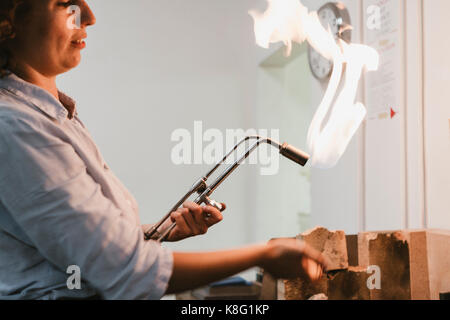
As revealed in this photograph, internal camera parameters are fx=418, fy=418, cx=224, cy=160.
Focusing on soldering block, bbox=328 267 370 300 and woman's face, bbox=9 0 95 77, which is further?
soldering block, bbox=328 267 370 300

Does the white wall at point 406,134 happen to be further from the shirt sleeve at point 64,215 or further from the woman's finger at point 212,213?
the shirt sleeve at point 64,215

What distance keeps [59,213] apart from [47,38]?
1.28 feet

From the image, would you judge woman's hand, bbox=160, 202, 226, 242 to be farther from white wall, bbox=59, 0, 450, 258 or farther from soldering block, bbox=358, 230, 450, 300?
white wall, bbox=59, 0, 450, 258

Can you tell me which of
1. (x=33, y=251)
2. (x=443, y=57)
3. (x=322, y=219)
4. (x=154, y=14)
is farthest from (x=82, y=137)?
(x=154, y=14)

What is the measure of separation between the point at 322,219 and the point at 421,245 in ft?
5.00

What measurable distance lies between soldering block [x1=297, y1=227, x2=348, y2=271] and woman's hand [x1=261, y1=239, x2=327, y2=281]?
27 centimetres

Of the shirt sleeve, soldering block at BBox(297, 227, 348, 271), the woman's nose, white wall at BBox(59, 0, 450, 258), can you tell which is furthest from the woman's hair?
white wall at BBox(59, 0, 450, 258)

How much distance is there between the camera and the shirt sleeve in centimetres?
71

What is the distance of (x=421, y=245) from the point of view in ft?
3.88

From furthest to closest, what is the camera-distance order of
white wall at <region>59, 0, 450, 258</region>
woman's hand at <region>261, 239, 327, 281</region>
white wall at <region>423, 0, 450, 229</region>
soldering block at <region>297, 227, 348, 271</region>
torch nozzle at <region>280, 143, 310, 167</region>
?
1. white wall at <region>59, 0, 450, 258</region>
2. white wall at <region>423, 0, 450, 229</region>
3. soldering block at <region>297, 227, 348, 271</region>
4. torch nozzle at <region>280, 143, 310, 167</region>
5. woman's hand at <region>261, 239, 327, 281</region>

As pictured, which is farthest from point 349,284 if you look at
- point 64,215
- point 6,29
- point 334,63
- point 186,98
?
point 186,98

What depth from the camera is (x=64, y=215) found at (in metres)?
0.71
